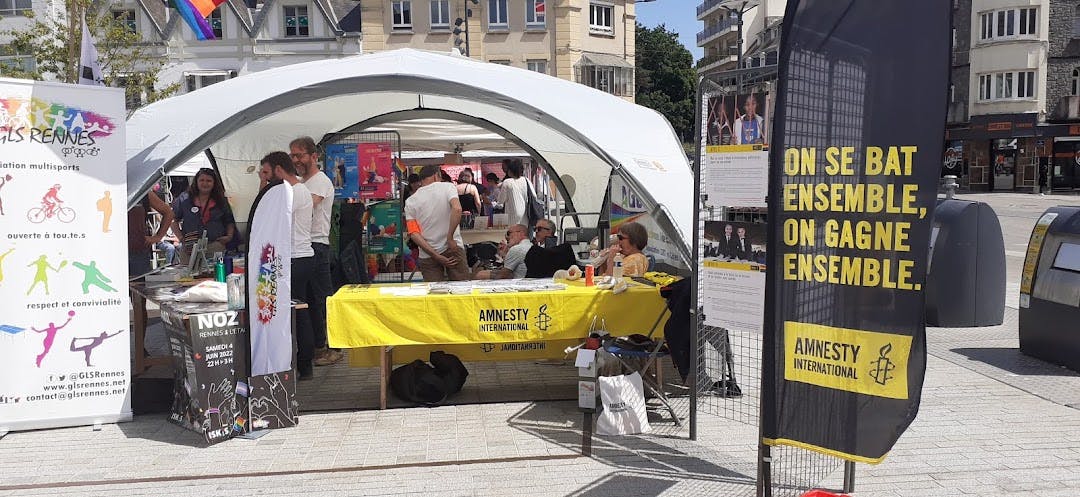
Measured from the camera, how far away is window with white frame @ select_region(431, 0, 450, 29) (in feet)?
145

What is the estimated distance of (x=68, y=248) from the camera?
5.80m

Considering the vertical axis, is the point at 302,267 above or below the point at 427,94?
below

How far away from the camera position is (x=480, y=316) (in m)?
6.29

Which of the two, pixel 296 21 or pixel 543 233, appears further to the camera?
pixel 296 21

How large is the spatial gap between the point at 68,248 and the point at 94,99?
1.02 meters

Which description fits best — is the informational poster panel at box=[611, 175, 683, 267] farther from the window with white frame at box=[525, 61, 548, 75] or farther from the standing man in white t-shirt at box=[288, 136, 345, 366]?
the window with white frame at box=[525, 61, 548, 75]

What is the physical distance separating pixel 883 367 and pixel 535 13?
4273 cm

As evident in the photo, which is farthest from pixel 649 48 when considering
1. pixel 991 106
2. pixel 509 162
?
pixel 509 162

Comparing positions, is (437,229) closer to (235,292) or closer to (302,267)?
(302,267)

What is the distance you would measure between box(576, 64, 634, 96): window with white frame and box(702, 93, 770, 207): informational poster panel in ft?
132

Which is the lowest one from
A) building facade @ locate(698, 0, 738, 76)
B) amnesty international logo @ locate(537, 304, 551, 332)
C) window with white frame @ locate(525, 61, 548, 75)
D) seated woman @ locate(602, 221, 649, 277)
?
amnesty international logo @ locate(537, 304, 551, 332)

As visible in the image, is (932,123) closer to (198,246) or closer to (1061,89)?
(198,246)

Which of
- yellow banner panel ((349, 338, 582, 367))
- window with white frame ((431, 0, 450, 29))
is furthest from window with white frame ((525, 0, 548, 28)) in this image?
yellow banner panel ((349, 338, 582, 367))

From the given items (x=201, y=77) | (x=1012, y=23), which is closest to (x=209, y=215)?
(x=201, y=77)
